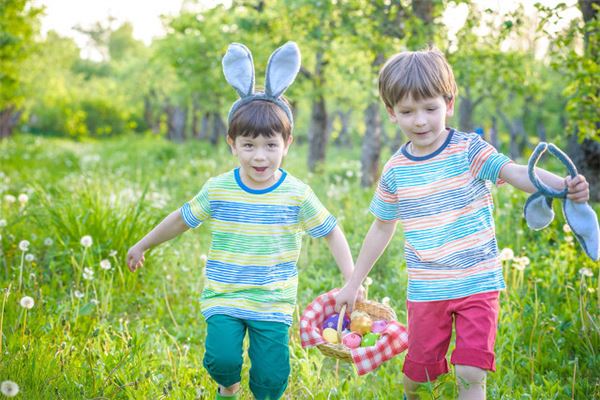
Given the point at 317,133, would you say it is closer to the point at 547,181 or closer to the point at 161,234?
the point at 161,234

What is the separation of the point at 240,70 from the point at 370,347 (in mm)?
1429

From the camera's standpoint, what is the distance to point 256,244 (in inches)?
116

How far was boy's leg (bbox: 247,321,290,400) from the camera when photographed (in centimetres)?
296

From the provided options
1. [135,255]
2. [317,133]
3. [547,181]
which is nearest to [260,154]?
[135,255]

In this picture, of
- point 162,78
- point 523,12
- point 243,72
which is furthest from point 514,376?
point 162,78

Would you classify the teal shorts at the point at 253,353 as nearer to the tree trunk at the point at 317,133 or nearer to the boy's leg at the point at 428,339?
the boy's leg at the point at 428,339

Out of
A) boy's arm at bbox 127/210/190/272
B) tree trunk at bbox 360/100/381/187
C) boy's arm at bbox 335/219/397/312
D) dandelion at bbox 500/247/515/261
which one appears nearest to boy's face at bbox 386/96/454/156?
boy's arm at bbox 335/219/397/312

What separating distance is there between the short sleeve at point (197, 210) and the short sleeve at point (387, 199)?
803mm

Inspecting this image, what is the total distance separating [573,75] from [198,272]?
3351 millimetres

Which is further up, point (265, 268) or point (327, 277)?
point (265, 268)

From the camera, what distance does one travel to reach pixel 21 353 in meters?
3.10

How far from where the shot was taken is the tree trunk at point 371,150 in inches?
419

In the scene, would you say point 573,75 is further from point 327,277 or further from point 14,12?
point 14,12

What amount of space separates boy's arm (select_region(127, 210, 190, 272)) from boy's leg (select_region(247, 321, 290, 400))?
0.57 meters
